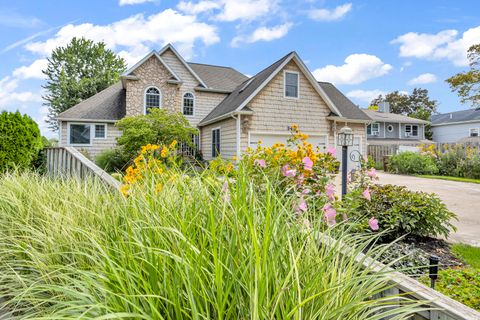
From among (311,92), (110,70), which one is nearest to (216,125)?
(311,92)

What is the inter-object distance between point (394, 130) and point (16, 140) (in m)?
29.0

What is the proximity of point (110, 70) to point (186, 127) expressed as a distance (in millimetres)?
22569

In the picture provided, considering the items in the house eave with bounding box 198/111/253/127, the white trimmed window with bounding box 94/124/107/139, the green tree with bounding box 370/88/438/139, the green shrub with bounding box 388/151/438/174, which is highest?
the green tree with bounding box 370/88/438/139

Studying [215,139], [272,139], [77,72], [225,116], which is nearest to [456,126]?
[272,139]

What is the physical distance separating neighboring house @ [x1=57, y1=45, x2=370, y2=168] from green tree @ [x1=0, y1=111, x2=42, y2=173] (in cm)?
637

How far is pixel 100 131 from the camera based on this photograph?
52.7 feet

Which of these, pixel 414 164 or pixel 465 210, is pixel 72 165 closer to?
pixel 465 210

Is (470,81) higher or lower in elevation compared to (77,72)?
lower

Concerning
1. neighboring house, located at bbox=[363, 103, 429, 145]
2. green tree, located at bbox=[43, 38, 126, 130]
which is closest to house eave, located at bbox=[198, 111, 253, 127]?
neighboring house, located at bbox=[363, 103, 429, 145]

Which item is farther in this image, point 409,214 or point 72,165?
point 72,165

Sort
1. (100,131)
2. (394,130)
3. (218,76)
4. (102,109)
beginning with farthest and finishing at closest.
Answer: (394,130) → (218,76) → (102,109) → (100,131)

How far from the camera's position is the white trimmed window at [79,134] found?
15.6 meters

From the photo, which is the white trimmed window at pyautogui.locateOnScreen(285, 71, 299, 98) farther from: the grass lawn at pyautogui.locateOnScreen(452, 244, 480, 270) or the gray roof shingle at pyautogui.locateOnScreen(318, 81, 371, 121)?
the grass lawn at pyautogui.locateOnScreen(452, 244, 480, 270)

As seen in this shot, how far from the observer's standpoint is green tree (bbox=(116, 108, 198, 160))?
42.1 ft
